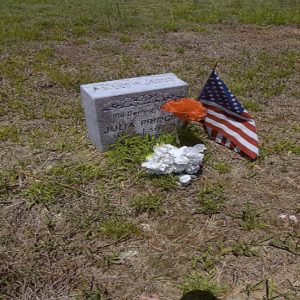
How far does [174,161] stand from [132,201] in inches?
17.4

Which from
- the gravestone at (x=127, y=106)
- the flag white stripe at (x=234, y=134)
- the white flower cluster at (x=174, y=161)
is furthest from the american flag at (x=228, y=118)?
the white flower cluster at (x=174, y=161)

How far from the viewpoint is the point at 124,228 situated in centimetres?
263

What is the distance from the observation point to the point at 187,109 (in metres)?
3.23

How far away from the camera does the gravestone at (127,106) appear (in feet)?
10.4

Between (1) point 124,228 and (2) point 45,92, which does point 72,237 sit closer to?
(1) point 124,228

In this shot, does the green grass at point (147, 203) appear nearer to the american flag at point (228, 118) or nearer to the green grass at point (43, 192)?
the green grass at point (43, 192)

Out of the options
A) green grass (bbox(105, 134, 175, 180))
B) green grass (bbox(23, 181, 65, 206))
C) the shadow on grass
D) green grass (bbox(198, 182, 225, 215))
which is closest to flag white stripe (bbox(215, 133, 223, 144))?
green grass (bbox(105, 134, 175, 180))

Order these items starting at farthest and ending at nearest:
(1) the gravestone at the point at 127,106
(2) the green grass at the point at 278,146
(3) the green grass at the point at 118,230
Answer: (2) the green grass at the point at 278,146, (1) the gravestone at the point at 127,106, (3) the green grass at the point at 118,230

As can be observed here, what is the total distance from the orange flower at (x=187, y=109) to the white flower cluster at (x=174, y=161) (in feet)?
0.86

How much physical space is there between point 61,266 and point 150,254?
517mm

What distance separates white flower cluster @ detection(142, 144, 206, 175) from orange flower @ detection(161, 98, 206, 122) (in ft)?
0.86

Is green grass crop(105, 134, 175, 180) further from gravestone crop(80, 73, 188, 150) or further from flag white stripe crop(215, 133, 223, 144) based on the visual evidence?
flag white stripe crop(215, 133, 223, 144)

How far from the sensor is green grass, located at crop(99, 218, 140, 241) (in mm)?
2582

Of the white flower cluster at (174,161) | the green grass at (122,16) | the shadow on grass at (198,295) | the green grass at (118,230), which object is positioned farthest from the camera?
the green grass at (122,16)
